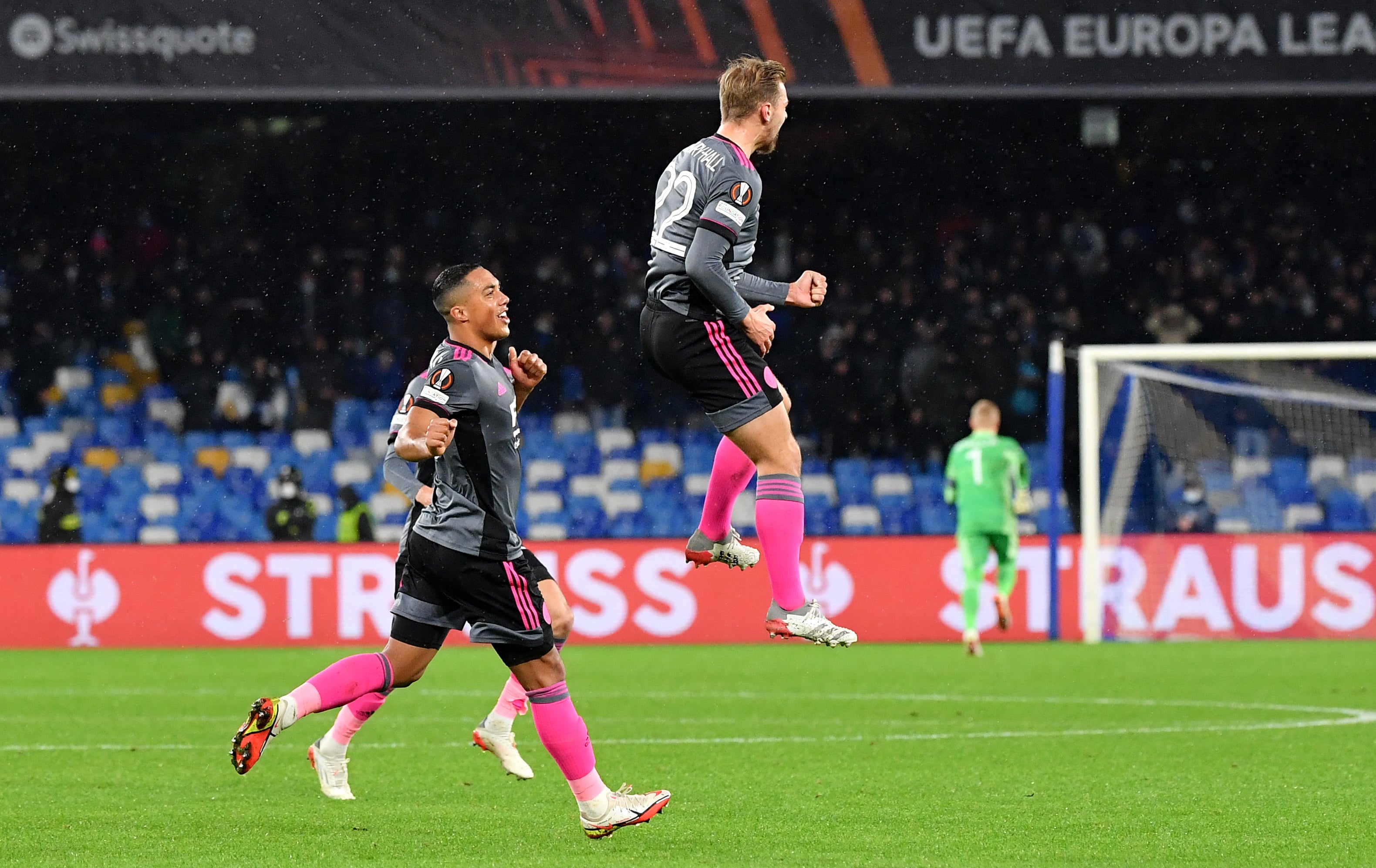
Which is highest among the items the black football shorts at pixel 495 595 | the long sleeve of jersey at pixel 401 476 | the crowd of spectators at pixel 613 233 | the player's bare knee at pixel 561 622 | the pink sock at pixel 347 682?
the crowd of spectators at pixel 613 233

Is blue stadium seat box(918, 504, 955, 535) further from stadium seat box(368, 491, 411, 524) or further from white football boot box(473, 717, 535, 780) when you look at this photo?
white football boot box(473, 717, 535, 780)

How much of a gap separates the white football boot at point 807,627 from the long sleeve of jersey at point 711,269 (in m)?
1.02

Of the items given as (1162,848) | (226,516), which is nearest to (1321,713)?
(1162,848)

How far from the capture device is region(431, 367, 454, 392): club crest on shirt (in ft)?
20.5

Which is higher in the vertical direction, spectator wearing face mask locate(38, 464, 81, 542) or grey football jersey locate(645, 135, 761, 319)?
grey football jersey locate(645, 135, 761, 319)

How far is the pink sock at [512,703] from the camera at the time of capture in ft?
27.2

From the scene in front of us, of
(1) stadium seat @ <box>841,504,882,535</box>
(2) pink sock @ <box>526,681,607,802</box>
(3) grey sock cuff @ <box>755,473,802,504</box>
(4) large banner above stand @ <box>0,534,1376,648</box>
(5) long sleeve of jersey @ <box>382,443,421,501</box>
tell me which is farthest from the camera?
A: (1) stadium seat @ <box>841,504,882,535</box>

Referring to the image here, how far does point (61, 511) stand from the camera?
64.0 ft

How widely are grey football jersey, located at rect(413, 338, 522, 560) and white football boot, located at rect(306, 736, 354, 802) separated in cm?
154

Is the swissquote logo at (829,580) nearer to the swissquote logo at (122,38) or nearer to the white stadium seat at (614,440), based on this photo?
→ the white stadium seat at (614,440)

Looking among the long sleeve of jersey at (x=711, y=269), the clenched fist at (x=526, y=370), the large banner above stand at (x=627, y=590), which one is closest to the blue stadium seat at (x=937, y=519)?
the large banner above stand at (x=627, y=590)

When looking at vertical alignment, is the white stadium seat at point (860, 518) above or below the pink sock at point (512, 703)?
above

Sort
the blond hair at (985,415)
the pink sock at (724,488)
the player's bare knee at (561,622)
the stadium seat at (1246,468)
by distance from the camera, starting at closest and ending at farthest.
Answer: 1. the pink sock at (724,488)
2. the player's bare knee at (561,622)
3. the blond hair at (985,415)
4. the stadium seat at (1246,468)

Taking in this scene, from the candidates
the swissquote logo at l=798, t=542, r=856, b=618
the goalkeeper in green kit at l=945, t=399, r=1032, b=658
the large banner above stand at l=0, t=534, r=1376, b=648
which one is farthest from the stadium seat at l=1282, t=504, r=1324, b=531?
the swissquote logo at l=798, t=542, r=856, b=618
